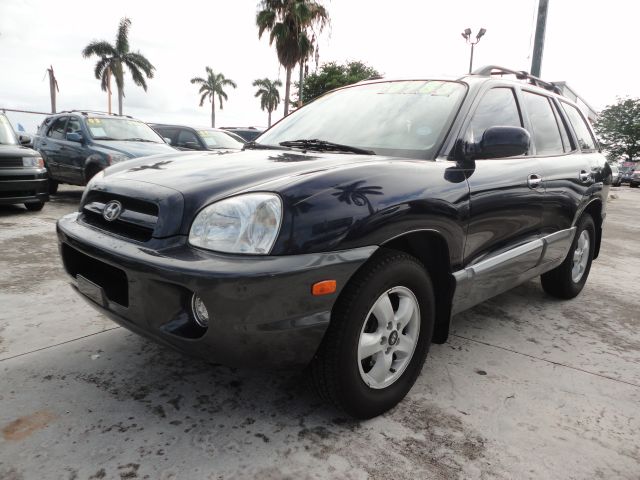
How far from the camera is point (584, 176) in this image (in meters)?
3.45

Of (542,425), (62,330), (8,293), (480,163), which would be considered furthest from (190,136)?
(542,425)

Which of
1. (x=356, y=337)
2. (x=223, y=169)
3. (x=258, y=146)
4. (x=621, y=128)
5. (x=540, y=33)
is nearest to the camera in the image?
(x=356, y=337)

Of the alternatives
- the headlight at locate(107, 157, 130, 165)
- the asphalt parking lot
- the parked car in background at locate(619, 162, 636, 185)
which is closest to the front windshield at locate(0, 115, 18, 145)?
the headlight at locate(107, 157, 130, 165)

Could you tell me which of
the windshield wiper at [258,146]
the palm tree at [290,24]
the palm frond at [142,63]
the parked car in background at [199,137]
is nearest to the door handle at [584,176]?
the windshield wiper at [258,146]

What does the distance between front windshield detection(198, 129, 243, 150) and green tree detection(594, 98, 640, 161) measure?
47.0 metres

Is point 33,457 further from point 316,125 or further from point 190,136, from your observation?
point 190,136

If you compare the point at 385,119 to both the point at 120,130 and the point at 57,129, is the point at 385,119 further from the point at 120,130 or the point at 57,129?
the point at 57,129

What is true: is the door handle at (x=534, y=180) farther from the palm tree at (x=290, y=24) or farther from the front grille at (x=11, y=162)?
the palm tree at (x=290, y=24)

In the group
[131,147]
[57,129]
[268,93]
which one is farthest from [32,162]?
[268,93]

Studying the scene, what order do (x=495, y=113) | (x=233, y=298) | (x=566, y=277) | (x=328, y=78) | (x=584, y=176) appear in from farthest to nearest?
(x=328, y=78), (x=566, y=277), (x=584, y=176), (x=495, y=113), (x=233, y=298)

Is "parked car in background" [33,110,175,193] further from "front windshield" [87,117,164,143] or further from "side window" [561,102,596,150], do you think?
"side window" [561,102,596,150]

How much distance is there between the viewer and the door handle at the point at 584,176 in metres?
3.40

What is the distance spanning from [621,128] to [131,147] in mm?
52759

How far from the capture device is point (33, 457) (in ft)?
5.52
